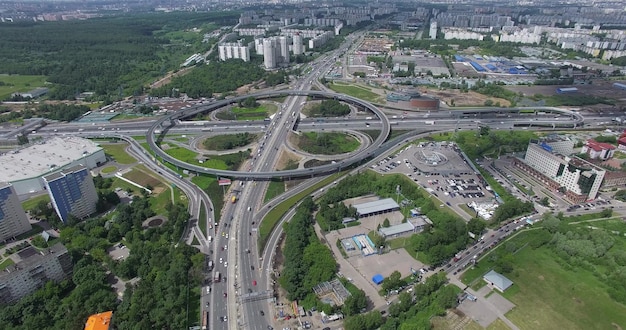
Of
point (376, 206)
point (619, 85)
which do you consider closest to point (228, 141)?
point (376, 206)

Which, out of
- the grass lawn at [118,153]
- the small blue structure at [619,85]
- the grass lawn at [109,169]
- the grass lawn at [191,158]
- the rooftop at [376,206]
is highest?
the small blue structure at [619,85]

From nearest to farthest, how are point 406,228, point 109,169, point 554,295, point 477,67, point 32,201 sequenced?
Result: point 554,295
point 406,228
point 32,201
point 109,169
point 477,67

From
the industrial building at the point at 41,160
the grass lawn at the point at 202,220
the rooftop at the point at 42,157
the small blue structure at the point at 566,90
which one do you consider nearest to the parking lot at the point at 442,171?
the grass lawn at the point at 202,220

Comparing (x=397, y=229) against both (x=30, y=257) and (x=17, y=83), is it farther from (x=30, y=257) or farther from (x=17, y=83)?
(x=17, y=83)

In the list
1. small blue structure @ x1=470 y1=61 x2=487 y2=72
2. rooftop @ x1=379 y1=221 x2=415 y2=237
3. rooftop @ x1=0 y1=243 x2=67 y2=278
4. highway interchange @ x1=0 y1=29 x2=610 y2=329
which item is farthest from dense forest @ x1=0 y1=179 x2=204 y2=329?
small blue structure @ x1=470 y1=61 x2=487 y2=72

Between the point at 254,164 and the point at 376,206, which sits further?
the point at 254,164

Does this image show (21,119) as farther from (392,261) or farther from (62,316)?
(392,261)

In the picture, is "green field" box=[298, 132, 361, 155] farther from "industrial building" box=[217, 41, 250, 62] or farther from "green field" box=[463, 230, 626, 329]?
"industrial building" box=[217, 41, 250, 62]

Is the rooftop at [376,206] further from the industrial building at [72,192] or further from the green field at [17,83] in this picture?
the green field at [17,83]
